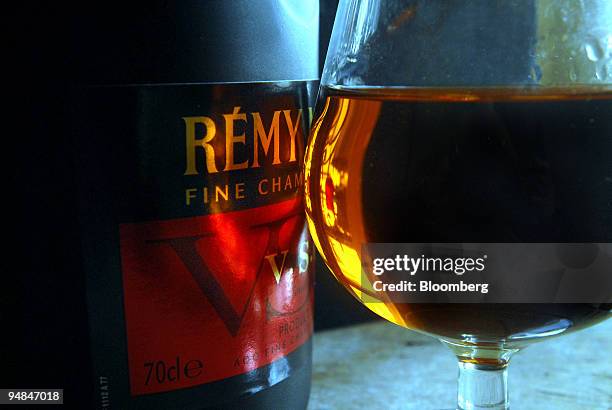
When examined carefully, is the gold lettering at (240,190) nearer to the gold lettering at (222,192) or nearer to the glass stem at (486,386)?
the gold lettering at (222,192)

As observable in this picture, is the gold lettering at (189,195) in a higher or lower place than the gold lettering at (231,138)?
lower

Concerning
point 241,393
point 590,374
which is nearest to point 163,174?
point 241,393

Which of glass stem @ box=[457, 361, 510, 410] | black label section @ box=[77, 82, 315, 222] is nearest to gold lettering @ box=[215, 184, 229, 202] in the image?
black label section @ box=[77, 82, 315, 222]

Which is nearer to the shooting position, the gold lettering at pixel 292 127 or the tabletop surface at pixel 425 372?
the gold lettering at pixel 292 127

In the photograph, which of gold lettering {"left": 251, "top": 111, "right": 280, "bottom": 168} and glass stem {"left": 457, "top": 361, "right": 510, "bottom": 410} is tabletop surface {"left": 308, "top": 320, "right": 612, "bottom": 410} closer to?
glass stem {"left": 457, "top": 361, "right": 510, "bottom": 410}

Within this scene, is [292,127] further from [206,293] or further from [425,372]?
[425,372]

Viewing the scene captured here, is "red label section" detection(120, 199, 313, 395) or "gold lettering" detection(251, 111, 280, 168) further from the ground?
"gold lettering" detection(251, 111, 280, 168)

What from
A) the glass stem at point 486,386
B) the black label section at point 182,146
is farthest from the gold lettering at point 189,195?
the glass stem at point 486,386
